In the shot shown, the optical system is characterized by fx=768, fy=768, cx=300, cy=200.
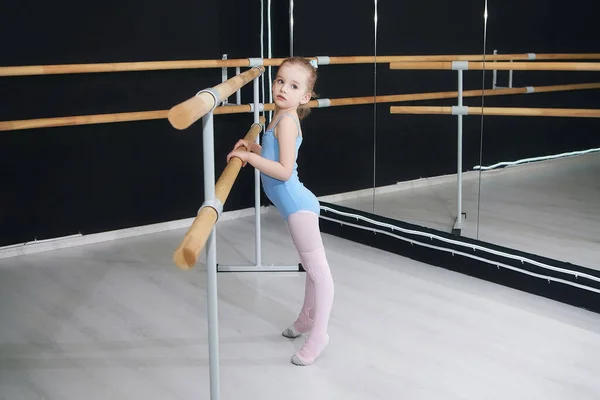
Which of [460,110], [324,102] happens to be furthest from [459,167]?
[324,102]

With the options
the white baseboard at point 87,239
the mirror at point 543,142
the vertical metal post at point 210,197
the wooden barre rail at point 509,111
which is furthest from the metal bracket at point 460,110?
the vertical metal post at point 210,197

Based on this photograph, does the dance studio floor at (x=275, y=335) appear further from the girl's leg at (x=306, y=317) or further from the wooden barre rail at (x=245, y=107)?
the wooden barre rail at (x=245, y=107)

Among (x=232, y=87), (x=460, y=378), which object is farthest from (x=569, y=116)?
(x=232, y=87)

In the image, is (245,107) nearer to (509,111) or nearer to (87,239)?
(87,239)

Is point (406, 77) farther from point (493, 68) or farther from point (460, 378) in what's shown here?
point (460, 378)

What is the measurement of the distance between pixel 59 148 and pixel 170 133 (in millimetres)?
622

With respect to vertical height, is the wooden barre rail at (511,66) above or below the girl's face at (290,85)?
above

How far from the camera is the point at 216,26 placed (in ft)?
14.4

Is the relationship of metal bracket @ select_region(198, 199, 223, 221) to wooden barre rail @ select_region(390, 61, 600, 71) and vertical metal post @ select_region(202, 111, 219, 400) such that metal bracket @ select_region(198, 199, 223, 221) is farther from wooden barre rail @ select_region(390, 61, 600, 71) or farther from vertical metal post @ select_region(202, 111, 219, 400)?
wooden barre rail @ select_region(390, 61, 600, 71)

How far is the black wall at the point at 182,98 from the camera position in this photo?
141 inches

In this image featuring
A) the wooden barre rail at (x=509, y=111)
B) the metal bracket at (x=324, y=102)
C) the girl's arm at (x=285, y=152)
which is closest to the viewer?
the girl's arm at (x=285, y=152)

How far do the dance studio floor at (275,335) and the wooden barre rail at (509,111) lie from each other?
74cm

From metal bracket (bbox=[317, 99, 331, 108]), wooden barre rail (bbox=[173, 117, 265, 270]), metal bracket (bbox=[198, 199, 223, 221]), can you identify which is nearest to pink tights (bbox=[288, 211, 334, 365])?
wooden barre rail (bbox=[173, 117, 265, 270])

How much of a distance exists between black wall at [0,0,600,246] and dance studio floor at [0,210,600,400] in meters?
0.44
